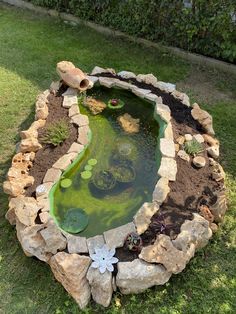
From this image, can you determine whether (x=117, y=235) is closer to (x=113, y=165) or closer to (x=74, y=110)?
(x=113, y=165)

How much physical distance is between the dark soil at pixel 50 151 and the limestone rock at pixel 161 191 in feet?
4.82

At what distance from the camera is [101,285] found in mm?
4230

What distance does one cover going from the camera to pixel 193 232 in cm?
458

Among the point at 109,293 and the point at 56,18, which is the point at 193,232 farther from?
the point at 56,18

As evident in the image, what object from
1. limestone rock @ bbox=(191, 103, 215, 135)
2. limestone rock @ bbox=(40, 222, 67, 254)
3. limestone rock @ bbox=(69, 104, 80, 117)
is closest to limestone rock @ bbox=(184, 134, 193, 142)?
limestone rock @ bbox=(191, 103, 215, 135)

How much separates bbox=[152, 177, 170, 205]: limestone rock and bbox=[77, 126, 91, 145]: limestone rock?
1.32 meters

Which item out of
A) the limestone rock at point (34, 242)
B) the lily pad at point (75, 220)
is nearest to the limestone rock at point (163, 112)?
the lily pad at point (75, 220)

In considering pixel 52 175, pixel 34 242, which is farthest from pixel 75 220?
pixel 52 175

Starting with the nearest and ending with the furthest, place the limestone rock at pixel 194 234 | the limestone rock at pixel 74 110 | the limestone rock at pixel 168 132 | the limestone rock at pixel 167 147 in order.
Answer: the limestone rock at pixel 194 234
the limestone rock at pixel 167 147
the limestone rock at pixel 168 132
the limestone rock at pixel 74 110

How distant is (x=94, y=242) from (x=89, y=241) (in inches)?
2.3

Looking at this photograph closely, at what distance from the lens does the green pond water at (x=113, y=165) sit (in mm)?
5012

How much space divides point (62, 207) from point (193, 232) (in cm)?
165

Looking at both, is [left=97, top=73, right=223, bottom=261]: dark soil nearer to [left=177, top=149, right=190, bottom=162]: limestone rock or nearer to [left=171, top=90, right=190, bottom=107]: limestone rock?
[left=177, top=149, right=190, bottom=162]: limestone rock

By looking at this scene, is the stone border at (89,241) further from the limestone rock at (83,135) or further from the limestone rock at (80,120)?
the limestone rock at (80,120)
